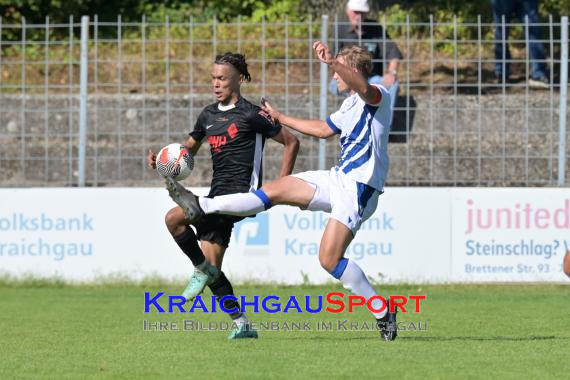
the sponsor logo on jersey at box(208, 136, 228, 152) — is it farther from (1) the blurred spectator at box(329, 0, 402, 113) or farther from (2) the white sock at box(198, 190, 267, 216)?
(1) the blurred spectator at box(329, 0, 402, 113)

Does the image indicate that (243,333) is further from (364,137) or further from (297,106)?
(297,106)

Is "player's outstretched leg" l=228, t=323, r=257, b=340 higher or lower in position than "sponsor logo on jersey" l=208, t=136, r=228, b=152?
lower

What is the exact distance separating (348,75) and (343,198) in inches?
34.5

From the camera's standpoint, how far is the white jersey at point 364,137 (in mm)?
8805

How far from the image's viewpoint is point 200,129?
9.62 metres

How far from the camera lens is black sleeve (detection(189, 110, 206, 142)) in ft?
31.4

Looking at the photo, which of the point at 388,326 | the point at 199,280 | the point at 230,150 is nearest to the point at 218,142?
the point at 230,150

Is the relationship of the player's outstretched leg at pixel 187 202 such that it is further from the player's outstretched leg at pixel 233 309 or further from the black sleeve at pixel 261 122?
the black sleeve at pixel 261 122

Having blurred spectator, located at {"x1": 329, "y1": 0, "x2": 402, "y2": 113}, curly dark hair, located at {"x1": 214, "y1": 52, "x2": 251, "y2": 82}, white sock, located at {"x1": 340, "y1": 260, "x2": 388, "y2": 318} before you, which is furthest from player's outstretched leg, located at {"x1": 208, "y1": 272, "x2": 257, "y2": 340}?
blurred spectator, located at {"x1": 329, "y1": 0, "x2": 402, "y2": 113}

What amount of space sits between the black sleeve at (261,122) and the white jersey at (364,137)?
0.71 meters

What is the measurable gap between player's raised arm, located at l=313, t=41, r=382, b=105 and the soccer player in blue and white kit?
21 millimetres

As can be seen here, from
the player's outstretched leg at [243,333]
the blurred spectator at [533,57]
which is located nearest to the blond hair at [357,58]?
the player's outstretched leg at [243,333]

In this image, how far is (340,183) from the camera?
29.0 ft

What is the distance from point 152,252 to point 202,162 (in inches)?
75.4
